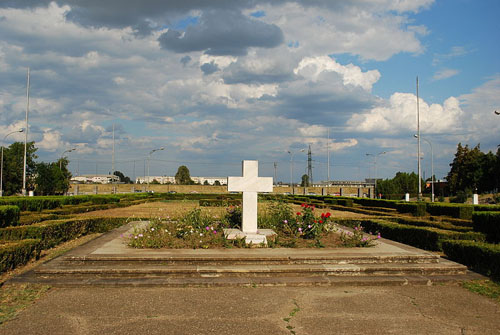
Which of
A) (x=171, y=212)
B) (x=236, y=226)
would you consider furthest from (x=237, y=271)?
(x=171, y=212)

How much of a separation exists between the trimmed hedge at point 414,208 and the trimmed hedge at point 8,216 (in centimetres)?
1844

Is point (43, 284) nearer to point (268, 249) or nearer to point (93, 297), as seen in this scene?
point (93, 297)

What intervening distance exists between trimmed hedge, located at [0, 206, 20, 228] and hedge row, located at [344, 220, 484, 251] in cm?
1228

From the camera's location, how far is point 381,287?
23.0 ft

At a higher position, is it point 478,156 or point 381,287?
point 478,156

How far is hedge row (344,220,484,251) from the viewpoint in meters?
10.7

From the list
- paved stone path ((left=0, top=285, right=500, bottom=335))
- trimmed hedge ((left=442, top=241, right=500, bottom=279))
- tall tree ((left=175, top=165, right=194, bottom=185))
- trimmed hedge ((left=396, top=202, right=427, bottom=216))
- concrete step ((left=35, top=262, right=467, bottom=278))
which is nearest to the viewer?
paved stone path ((left=0, top=285, right=500, bottom=335))

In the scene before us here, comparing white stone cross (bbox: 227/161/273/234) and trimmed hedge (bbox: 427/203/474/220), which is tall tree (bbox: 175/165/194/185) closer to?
trimmed hedge (bbox: 427/203/474/220)

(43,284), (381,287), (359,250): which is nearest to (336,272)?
(381,287)

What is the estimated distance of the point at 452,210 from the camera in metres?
18.7

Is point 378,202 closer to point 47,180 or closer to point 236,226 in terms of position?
point 236,226

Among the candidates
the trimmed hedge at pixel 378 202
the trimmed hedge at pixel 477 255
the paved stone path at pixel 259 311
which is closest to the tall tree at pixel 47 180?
the trimmed hedge at pixel 378 202

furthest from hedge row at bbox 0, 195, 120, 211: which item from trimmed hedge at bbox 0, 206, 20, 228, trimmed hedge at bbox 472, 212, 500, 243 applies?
trimmed hedge at bbox 472, 212, 500, 243

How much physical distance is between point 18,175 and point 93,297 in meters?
Result: 57.1
